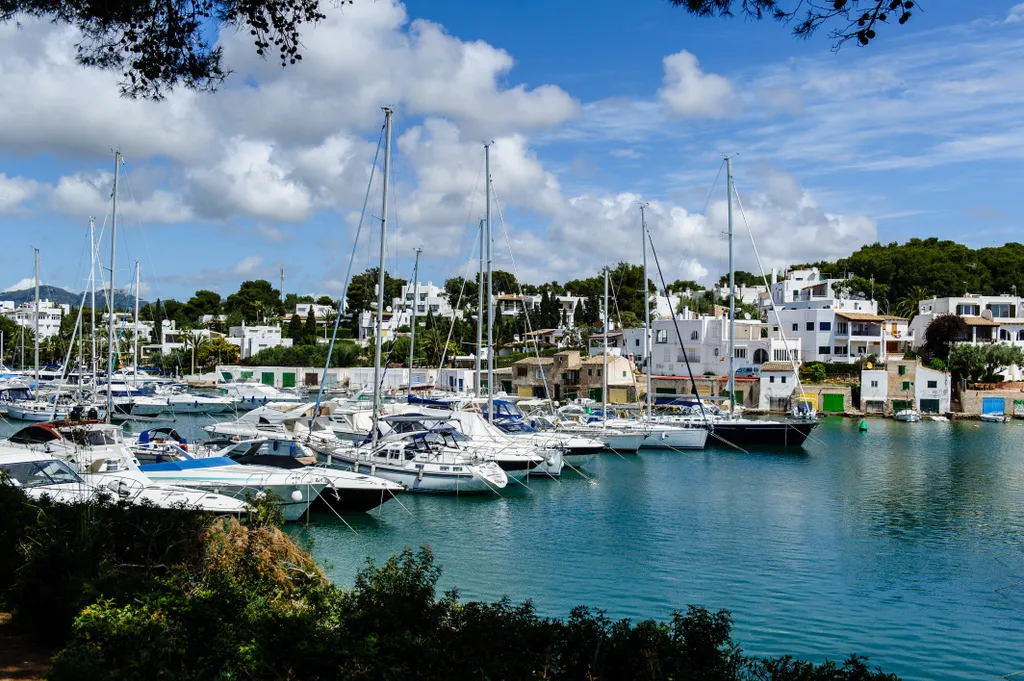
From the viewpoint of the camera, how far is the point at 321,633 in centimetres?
821

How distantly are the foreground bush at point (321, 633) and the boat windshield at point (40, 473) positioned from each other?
8.97 meters

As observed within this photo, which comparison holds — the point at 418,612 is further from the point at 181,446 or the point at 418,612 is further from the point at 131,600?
the point at 181,446

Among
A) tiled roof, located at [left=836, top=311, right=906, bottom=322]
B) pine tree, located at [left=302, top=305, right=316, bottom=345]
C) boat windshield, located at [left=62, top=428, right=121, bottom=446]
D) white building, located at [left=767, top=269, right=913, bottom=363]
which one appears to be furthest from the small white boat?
pine tree, located at [left=302, top=305, right=316, bottom=345]

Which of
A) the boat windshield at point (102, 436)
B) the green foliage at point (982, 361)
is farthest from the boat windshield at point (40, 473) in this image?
the green foliage at point (982, 361)

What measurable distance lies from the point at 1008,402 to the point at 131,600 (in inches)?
3120

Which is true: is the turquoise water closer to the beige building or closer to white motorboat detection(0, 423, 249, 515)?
white motorboat detection(0, 423, 249, 515)

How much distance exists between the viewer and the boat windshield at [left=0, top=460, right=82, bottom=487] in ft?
60.5

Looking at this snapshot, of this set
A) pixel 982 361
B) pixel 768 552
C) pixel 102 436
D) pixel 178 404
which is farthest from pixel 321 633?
pixel 982 361

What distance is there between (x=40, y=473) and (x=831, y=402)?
222ft

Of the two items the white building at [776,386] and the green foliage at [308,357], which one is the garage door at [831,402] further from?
the green foliage at [308,357]

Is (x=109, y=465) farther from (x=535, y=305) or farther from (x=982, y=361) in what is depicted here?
(x=535, y=305)

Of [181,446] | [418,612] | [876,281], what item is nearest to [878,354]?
[876,281]

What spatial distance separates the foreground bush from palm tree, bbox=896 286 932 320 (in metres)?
101

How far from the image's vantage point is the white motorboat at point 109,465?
743 inches
